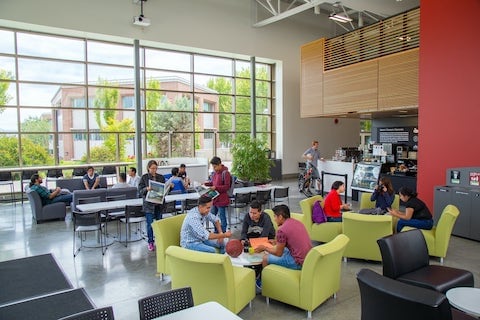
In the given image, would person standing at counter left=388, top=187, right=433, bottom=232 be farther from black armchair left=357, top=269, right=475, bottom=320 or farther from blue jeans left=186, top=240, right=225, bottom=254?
blue jeans left=186, top=240, right=225, bottom=254

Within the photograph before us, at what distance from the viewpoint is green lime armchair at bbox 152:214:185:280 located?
16.5ft

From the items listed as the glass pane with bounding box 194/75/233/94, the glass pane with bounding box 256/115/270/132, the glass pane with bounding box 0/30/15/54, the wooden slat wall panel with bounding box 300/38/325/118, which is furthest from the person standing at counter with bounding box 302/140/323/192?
the glass pane with bounding box 0/30/15/54

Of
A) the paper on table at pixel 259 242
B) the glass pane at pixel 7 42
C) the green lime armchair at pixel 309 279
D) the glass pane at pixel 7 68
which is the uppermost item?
the glass pane at pixel 7 42

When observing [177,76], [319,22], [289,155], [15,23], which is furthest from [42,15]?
[319,22]

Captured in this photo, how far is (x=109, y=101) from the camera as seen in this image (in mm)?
13352

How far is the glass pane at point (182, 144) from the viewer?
14.7 metres

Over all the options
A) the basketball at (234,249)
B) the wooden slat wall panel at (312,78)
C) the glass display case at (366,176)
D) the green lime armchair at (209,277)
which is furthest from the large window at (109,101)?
the green lime armchair at (209,277)

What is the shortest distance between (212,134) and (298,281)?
11941 millimetres

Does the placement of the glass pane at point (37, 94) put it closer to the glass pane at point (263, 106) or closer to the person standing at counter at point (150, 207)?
the person standing at counter at point (150, 207)

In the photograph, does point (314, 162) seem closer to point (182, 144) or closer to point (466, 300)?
point (182, 144)

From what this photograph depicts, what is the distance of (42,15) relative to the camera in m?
11.0

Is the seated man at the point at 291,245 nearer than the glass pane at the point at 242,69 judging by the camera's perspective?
Yes

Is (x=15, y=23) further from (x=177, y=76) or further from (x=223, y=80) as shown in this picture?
(x=223, y=80)

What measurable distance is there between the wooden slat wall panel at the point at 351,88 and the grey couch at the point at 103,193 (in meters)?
6.71
